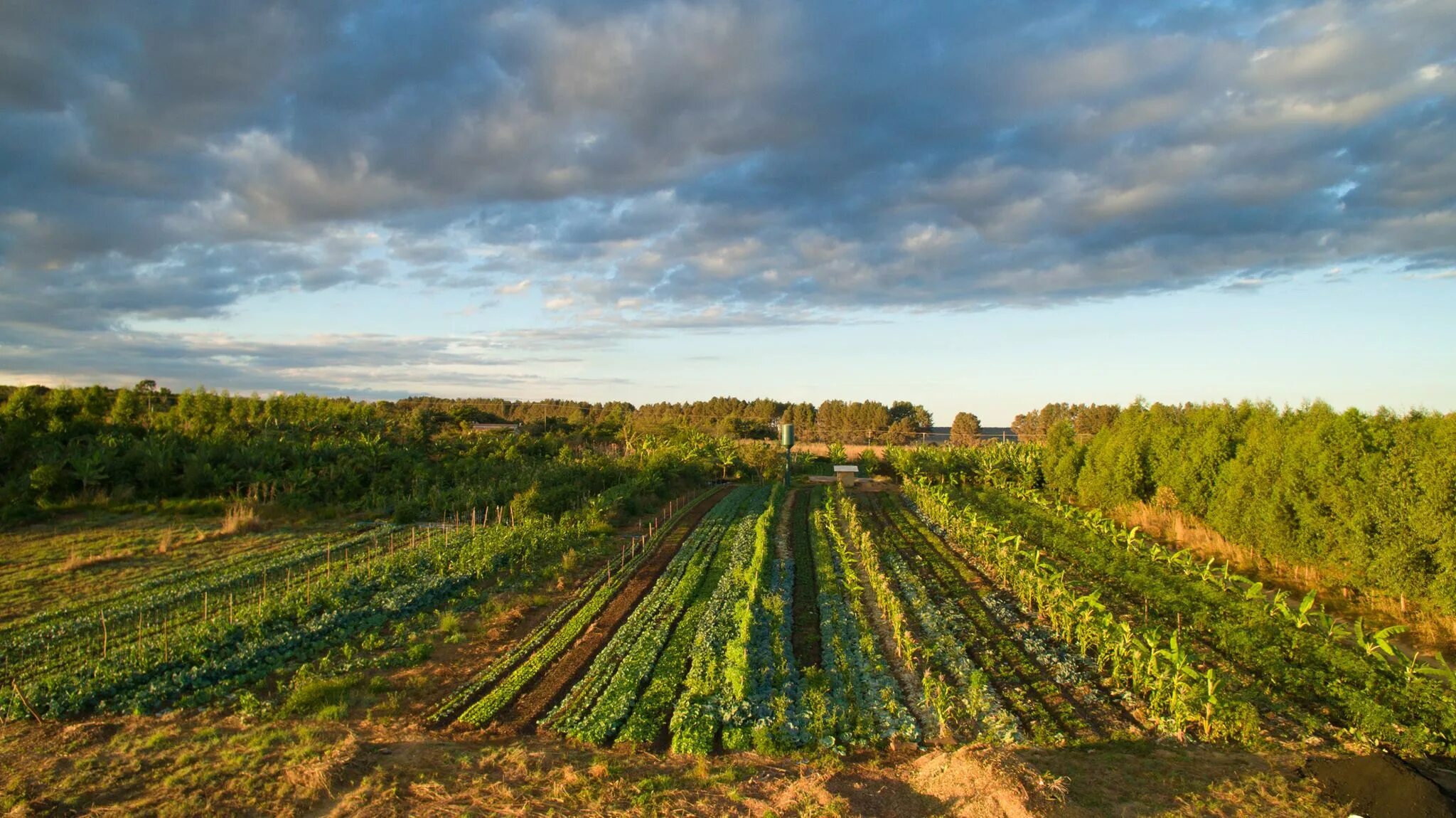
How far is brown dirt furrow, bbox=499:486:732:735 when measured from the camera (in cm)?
945

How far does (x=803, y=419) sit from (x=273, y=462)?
263ft

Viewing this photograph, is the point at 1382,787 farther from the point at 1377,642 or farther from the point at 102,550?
the point at 102,550

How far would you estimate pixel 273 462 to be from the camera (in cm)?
2619

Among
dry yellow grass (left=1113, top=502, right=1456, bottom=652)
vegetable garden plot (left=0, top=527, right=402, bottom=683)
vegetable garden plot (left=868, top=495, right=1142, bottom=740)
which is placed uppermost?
dry yellow grass (left=1113, top=502, right=1456, bottom=652)

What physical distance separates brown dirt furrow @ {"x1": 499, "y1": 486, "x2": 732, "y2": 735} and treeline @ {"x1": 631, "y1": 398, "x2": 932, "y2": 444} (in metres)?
36.1

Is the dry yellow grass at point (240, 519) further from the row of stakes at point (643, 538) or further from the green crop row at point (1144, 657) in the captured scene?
the green crop row at point (1144, 657)

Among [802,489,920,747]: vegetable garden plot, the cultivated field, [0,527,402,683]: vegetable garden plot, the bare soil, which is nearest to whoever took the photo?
the bare soil

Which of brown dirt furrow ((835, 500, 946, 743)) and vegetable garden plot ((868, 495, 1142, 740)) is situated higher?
vegetable garden plot ((868, 495, 1142, 740))

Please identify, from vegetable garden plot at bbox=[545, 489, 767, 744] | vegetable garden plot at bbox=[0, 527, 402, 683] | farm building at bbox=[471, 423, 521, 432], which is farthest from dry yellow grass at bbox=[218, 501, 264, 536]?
farm building at bbox=[471, 423, 521, 432]

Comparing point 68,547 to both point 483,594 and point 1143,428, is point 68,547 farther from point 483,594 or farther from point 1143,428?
point 1143,428

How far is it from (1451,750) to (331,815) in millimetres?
11784

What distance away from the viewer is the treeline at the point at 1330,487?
12.3 metres

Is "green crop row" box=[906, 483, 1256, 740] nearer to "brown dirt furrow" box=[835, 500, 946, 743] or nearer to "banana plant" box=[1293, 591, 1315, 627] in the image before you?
"banana plant" box=[1293, 591, 1315, 627]

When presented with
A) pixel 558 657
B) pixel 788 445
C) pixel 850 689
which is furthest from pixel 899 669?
pixel 788 445
